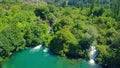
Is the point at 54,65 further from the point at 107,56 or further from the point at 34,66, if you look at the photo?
the point at 107,56

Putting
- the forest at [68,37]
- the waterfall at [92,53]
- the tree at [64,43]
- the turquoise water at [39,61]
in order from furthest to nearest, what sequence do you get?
the tree at [64,43] < the waterfall at [92,53] < the forest at [68,37] < the turquoise water at [39,61]

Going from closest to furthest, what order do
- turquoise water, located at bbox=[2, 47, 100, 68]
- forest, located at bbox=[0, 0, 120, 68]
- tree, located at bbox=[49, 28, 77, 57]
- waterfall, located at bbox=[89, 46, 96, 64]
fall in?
1. turquoise water, located at bbox=[2, 47, 100, 68]
2. forest, located at bbox=[0, 0, 120, 68]
3. waterfall, located at bbox=[89, 46, 96, 64]
4. tree, located at bbox=[49, 28, 77, 57]

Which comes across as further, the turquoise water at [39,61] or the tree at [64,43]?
the tree at [64,43]

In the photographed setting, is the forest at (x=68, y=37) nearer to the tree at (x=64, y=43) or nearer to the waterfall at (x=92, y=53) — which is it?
the tree at (x=64, y=43)

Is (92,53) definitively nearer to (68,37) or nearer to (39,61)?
(68,37)

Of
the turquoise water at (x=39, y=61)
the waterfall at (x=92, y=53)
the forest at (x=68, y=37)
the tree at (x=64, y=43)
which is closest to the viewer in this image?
the turquoise water at (x=39, y=61)

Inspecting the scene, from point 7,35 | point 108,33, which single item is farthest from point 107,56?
point 7,35

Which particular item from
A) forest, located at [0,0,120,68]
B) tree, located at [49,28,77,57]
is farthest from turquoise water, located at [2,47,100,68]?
tree, located at [49,28,77,57]

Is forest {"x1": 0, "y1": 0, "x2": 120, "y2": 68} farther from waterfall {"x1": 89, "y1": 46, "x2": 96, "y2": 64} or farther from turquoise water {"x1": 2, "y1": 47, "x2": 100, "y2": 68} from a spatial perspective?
turquoise water {"x1": 2, "y1": 47, "x2": 100, "y2": 68}

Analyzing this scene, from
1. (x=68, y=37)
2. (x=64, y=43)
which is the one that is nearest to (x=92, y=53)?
(x=68, y=37)

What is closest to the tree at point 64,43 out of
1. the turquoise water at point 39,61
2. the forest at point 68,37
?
the forest at point 68,37
